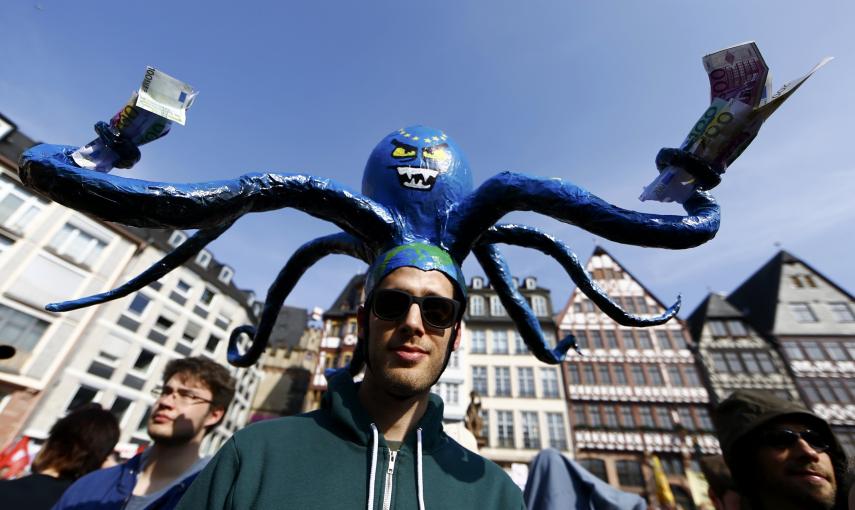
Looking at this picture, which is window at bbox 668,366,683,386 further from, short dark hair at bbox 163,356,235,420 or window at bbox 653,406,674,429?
short dark hair at bbox 163,356,235,420

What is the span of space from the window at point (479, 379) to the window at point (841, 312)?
2102cm

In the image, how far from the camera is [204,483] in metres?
1.21

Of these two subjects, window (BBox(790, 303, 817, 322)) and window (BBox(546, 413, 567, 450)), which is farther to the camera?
window (BBox(790, 303, 817, 322))

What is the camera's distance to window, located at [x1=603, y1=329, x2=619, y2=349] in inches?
911

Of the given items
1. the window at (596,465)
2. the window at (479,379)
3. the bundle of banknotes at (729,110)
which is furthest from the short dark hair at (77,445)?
the window at (479,379)

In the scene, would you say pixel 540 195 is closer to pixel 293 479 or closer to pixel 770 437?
pixel 293 479

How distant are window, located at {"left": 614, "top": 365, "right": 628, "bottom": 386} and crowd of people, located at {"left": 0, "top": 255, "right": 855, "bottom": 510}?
21.8m

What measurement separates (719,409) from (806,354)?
26.7 meters

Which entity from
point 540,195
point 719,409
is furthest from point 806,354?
point 540,195

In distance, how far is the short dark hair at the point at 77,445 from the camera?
2.70 meters

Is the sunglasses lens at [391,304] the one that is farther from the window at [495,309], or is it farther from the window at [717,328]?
the window at [717,328]

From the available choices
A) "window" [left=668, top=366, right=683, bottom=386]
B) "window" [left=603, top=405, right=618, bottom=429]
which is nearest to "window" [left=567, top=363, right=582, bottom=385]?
"window" [left=603, top=405, right=618, bottom=429]

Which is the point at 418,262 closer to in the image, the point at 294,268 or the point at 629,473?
the point at 294,268

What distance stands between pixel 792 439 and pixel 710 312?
1075 inches
